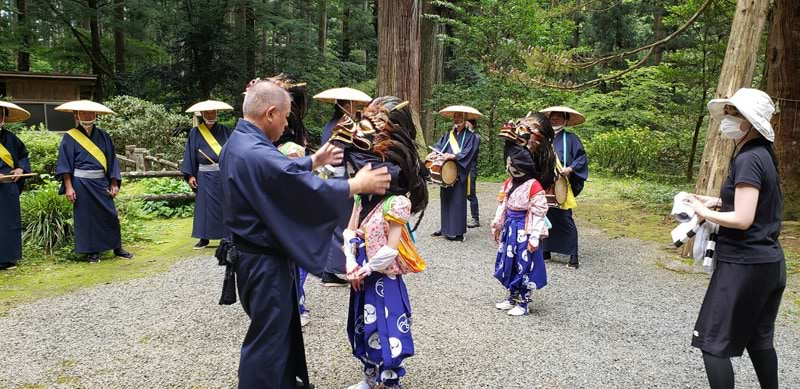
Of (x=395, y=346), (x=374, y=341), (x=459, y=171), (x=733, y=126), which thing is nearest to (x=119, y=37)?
(x=459, y=171)

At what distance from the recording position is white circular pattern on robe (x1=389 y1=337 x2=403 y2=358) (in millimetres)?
3168

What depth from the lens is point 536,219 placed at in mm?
4793

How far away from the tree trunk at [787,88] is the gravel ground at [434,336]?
12.9ft

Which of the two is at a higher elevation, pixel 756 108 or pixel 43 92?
pixel 43 92

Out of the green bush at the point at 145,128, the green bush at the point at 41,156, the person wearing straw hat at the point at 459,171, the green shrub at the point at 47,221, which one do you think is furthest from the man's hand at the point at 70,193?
the green bush at the point at 145,128

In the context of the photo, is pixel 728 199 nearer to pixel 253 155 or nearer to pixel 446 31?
pixel 253 155

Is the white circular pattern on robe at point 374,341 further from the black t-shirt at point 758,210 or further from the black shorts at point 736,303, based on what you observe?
the black t-shirt at point 758,210

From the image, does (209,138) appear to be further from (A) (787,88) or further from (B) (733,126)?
(A) (787,88)

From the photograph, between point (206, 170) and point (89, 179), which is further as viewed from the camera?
point (206, 170)

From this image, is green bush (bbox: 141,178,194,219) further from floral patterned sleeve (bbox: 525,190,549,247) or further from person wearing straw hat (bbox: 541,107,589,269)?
floral patterned sleeve (bbox: 525,190,549,247)

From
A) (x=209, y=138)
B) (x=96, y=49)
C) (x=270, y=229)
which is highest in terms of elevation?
(x=96, y=49)

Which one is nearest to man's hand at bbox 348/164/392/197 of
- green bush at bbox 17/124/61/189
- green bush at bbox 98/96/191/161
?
green bush at bbox 17/124/61/189

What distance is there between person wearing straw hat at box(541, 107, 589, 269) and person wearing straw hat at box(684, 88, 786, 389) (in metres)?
3.76

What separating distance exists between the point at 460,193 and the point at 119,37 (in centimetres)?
1999
